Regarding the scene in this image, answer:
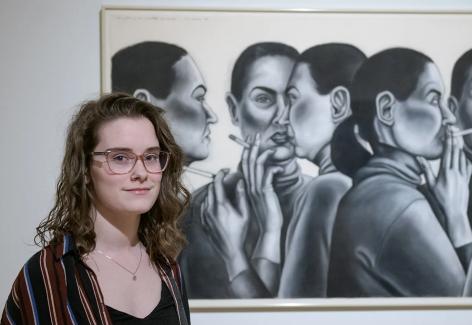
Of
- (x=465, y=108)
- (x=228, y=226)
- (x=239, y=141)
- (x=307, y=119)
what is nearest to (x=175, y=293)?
(x=228, y=226)

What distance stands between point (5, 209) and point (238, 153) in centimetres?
77

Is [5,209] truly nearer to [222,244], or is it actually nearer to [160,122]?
[222,244]

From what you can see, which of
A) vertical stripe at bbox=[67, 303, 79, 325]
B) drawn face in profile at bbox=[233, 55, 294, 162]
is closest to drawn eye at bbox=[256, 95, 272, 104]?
drawn face in profile at bbox=[233, 55, 294, 162]

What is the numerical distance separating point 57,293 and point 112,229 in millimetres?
175

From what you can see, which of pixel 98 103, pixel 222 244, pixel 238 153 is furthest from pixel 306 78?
pixel 98 103

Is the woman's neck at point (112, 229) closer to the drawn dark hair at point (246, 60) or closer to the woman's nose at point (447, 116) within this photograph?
the drawn dark hair at point (246, 60)

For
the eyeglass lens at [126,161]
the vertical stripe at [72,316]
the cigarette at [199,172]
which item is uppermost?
the eyeglass lens at [126,161]

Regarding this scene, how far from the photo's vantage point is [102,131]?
1.15 metres

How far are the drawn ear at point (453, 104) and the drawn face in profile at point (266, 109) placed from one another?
1.78 feet

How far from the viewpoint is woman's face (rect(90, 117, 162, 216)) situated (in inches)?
44.4

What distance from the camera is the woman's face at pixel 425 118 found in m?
1.85

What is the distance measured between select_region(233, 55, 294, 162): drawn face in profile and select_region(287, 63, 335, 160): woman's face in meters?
0.03

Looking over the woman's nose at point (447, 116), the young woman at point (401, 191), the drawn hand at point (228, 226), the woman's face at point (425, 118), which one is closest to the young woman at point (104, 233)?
the drawn hand at point (228, 226)

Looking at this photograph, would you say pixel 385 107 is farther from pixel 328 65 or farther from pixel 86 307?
pixel 86 307
